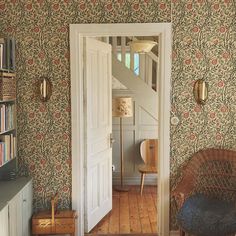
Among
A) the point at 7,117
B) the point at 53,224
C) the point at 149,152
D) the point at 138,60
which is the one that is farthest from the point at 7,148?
the point at 138,60

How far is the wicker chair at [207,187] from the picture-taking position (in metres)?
3.11

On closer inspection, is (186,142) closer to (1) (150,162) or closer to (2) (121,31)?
(2) (121,31)

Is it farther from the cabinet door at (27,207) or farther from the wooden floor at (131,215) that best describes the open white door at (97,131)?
the cabinet door at (27,207)

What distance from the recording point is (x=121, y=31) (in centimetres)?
344

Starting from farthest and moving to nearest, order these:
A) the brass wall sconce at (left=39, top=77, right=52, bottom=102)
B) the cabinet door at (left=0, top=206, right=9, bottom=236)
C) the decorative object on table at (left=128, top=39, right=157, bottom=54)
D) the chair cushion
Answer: the decorative object on table at (left=128, top=39, right=157, bottom=54)
the brass wall sconce at (left=39, top=77, right=52, bottom=102)
the chair cushion
the cabinet door at (left=0, top=206, right=9, bottom=236)

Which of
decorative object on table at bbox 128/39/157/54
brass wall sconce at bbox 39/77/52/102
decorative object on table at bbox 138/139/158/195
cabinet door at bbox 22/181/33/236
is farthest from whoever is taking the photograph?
decorative object on table at bbox 138/139/158/195

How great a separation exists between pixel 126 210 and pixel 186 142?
146 centimetres

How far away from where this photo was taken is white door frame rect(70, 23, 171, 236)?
11.3 ft

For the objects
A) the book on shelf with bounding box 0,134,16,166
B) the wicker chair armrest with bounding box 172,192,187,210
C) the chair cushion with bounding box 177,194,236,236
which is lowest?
the chair cushion with bounding box 177,194,236,236

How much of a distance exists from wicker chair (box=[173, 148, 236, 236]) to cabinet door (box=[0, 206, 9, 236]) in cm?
143

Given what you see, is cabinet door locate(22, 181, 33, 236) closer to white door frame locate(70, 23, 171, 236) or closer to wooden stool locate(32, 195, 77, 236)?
wooden stool locate(32, 195, 77, 236)

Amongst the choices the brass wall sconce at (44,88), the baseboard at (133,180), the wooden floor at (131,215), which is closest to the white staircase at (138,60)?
the baseboard at (133,180)

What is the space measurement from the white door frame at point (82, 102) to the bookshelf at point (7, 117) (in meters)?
0.57

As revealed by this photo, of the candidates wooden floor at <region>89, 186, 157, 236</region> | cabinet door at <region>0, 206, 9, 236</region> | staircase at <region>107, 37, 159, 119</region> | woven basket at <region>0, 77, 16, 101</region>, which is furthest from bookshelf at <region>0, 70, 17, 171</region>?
staircase at <region>107, 37, 159, 119</region>
